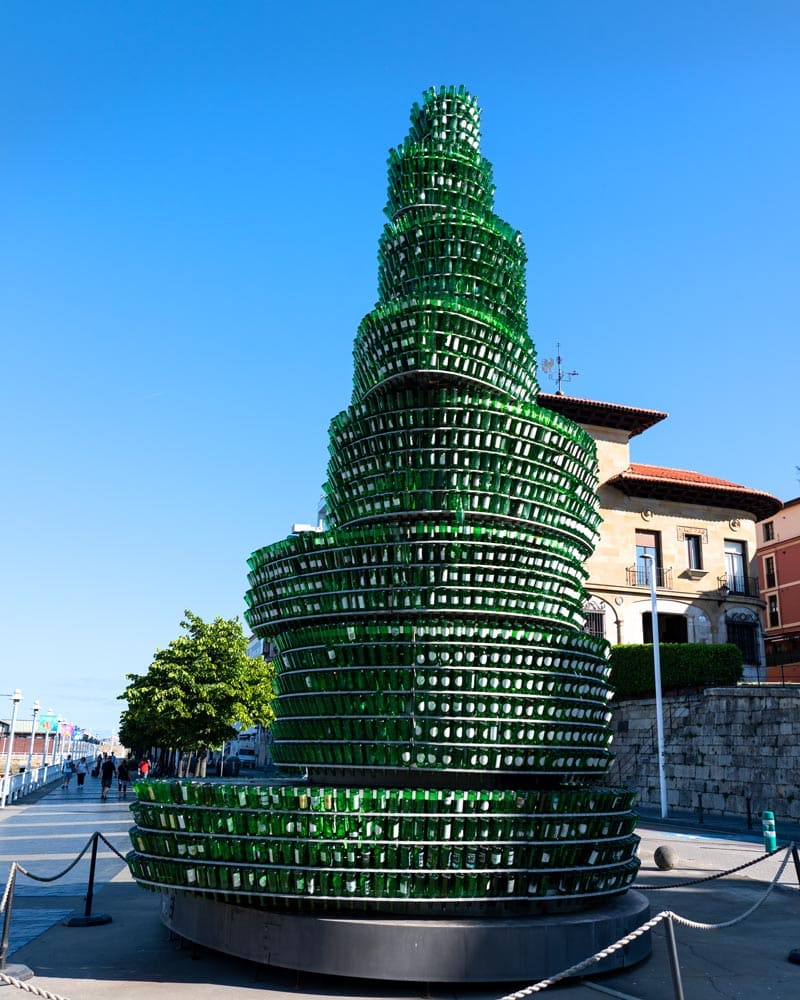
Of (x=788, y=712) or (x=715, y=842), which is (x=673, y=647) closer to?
(x=788, y=712)

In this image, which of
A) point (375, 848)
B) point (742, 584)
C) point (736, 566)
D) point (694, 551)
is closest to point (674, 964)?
point (375, 848)

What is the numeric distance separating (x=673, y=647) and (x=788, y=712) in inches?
314

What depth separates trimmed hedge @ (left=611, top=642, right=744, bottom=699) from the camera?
3170 cm

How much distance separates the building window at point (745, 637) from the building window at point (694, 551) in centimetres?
314

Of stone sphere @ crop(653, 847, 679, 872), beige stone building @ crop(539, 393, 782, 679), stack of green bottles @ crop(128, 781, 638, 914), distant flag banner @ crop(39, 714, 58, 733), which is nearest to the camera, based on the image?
Answer: stack of green bottles @ crop(128, 781, 638, 914)

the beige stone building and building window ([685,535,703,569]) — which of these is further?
building window ([685,535,703,569])

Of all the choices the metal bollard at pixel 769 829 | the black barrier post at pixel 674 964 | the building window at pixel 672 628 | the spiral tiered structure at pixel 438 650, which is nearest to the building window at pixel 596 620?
the building window at pixel 672 628

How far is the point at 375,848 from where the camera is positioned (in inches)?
A: 280

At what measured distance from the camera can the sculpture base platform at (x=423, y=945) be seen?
6758mm

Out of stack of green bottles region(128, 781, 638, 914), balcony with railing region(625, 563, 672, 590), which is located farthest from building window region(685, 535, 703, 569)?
stack of green bottles region(128, 781, 638, 914)

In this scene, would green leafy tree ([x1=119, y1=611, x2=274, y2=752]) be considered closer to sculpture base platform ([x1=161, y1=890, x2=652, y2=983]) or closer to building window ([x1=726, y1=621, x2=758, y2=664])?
building window ([x1=726, y1=621, x2=758, y2=664])

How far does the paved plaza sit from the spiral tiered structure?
70cm

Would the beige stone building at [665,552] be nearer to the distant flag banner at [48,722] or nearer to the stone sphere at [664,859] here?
the stone sphere at [664,859]

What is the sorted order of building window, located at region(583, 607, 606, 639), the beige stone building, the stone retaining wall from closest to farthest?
the stone retaining wall → building window, located at region(583, 607, 606, 639) → the beige stone building
